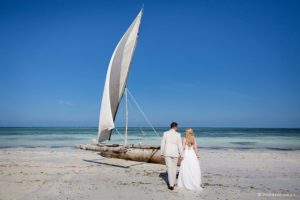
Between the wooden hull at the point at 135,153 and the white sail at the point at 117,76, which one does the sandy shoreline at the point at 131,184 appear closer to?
the wooden hull at the point at 135,153

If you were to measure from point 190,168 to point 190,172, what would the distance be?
0.12 meters

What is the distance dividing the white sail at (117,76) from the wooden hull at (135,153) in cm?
98

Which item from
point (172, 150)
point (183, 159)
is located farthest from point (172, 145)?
point (183, 159)

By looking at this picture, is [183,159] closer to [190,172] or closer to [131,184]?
[190,172]

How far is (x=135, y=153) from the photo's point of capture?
13.2 metres

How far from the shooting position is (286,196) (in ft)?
23.5

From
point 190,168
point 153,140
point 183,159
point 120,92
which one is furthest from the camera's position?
point 153,140

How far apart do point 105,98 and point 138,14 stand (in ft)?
15.1

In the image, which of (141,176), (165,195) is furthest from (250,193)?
(141,176)

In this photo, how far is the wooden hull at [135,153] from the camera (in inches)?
492

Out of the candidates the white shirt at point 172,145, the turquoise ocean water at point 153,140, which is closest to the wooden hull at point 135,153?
the turquoise ocean water at point 153,140

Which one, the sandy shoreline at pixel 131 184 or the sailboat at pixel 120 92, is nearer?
the sandy shoreline at pixel 131 184

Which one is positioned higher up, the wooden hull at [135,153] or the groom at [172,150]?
the groom at [172,150]

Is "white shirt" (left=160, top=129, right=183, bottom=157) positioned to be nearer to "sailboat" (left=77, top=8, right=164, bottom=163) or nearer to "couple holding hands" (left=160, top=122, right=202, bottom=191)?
"couple holding hands" (left=160, top=122, right=202, bottom=191)
